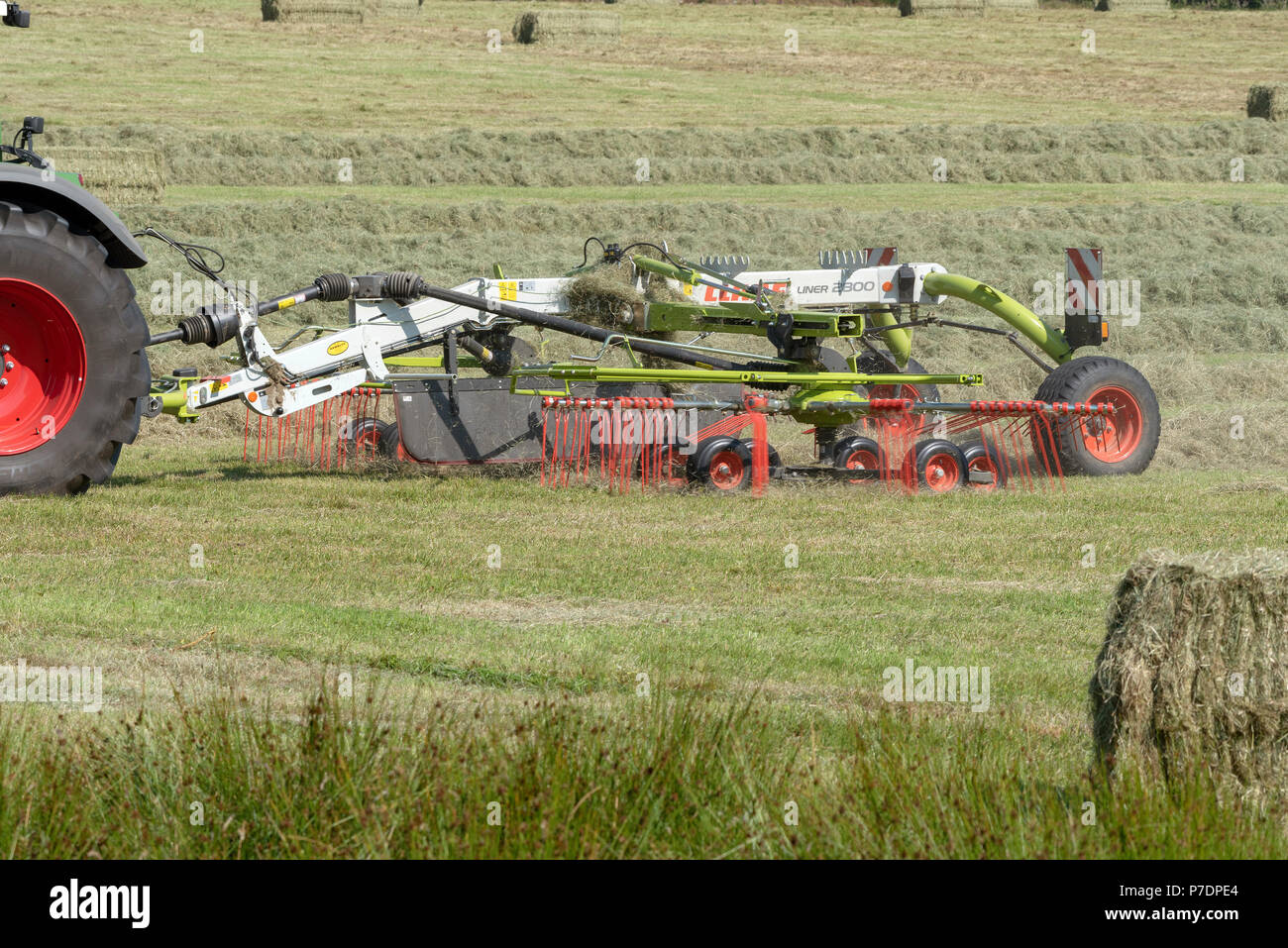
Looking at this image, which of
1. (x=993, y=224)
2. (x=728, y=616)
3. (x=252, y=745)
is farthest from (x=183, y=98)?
(x=252, y=745)

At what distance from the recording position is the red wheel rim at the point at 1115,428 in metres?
12.5

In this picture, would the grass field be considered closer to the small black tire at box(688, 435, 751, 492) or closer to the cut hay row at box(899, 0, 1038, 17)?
the small black tire at box(688, 435, 751, 492)

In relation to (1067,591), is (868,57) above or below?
above

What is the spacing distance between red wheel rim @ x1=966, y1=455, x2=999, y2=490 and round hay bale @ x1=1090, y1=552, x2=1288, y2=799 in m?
7.41

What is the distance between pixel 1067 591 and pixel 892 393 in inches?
246

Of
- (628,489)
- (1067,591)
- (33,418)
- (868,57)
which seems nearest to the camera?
(1067,591)

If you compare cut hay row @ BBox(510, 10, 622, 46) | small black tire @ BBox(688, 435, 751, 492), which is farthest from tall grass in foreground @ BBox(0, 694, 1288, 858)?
cut hay row @ BBox(510, 10, 622, 46)

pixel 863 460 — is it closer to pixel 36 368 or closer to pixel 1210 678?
pixel 36 368

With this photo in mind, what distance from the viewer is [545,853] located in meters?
3.85

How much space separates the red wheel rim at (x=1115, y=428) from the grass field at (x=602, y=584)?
0.31 meters

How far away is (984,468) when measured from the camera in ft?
39.9

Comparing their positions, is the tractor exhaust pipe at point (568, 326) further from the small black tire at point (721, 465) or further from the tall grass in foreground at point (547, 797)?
the tall grass in foreground at point (547, 797)
